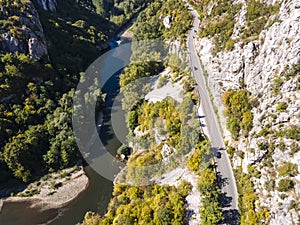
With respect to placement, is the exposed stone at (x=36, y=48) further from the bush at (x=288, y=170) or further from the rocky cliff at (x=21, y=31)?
the bush at (x=288, y=170)

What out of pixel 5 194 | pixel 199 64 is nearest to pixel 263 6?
pixel 199 64

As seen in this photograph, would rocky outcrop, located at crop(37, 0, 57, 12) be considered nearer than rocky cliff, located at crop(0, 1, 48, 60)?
No

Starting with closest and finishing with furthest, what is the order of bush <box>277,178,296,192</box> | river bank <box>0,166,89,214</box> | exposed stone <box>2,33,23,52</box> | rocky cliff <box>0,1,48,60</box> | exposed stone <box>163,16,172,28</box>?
bush <box>277,178,296,192</box> < river bank <box>0,166,89,214</box> < exposed stone <box>2,33,23,52</box> < rocky cliff <box>0,1,48,60</box> < exposed stone <box>163,16,172,28</box>

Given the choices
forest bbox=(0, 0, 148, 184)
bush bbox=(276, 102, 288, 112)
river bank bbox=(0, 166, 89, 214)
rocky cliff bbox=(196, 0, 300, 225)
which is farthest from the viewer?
forest bbox=(0, 0, 148, 184)

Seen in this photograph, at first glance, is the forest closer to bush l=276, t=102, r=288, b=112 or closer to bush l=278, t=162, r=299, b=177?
bush l=276, t=102, r=288, b=112

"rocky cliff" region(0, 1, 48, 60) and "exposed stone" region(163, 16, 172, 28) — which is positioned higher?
"rocky cliff" region(0, 1, 48, 60)

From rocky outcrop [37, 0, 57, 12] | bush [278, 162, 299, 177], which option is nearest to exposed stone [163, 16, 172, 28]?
rocky outcrop [37, 0, 57, 12]

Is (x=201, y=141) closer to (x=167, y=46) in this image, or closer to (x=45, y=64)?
(x=167, y=46)
